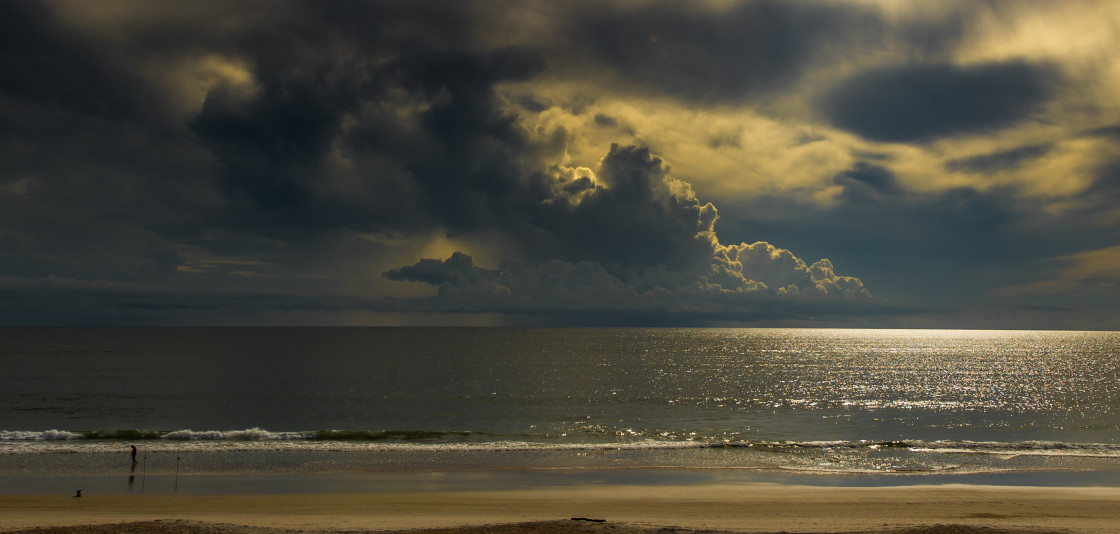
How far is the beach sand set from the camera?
2036 cm

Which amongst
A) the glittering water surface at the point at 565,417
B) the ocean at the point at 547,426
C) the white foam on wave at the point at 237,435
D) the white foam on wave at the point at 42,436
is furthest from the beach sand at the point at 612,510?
the white foam on wave at the point at 42,436

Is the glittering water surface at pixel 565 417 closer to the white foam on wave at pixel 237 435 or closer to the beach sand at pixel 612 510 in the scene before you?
the white foam on wave at pixel 237 435

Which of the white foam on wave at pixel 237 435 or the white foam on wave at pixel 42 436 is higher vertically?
the white foam on wave at pixel 237 435

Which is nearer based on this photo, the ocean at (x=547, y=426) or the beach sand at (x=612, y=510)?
the beach sand at (x=612, y=510)

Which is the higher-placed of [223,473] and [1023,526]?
[1023,526]

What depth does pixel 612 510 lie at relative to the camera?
24.6 meters

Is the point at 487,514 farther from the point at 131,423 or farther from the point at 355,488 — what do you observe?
the point at 131,423

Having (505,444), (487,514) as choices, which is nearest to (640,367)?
(505,444)

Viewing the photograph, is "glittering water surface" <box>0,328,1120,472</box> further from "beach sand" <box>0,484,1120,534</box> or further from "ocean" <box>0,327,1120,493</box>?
"beach sand" <box>0,484,1120,534</box>

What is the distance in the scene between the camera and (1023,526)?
2053 centimetres

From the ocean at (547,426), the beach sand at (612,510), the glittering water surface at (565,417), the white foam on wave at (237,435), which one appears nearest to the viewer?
the beach sand at (612,510)

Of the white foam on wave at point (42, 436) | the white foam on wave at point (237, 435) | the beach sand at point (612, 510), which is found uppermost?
the beach sand at point (612, 510)

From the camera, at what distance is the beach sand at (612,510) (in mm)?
20359

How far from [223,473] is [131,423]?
2348cm
